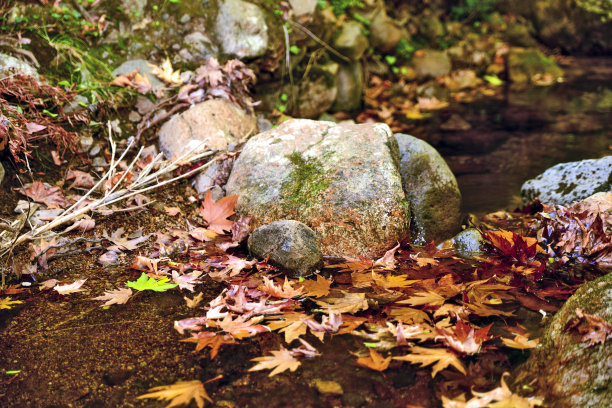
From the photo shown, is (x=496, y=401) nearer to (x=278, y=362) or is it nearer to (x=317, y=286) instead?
(x=278, y=362)

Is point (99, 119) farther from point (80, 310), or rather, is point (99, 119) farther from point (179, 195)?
point (80, 310)

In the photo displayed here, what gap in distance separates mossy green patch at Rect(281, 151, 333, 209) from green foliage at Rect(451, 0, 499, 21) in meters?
9.15

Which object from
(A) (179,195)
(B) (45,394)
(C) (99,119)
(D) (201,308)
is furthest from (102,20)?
(B) (45,394)

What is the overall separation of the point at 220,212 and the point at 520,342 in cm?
236

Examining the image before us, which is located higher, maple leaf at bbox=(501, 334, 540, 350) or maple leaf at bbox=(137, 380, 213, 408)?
maple leaf at bbox=(501, 334, 540, 350)

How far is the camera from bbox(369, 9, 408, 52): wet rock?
8.66m

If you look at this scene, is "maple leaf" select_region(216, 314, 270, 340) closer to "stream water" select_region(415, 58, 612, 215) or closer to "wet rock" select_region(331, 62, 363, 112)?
"stream water" select_region(415, 58, 612, 215)

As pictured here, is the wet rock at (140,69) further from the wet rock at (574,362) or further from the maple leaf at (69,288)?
the wet rock at (574,362)

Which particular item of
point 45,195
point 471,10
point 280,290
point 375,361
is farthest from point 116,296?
point 471,10

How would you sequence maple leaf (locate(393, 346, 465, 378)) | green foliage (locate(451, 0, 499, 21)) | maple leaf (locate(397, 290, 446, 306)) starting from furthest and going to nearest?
green foliage (locate(451, 0, 499, 21)) → maple leaf (locate(397, 290, 446, 306)) → maple leaf (locate(393, 346, 465, 378))

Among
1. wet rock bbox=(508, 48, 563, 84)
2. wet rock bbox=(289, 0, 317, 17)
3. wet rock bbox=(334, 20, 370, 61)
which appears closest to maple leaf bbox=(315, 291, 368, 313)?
wet rock bbox=(289, 0, 317, 17)

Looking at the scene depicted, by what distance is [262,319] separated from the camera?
2.75m

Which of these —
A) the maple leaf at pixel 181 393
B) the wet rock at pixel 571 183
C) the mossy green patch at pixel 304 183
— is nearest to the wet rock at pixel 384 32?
the wet rock at pixel 571 183

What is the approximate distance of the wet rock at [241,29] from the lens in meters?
5.66
